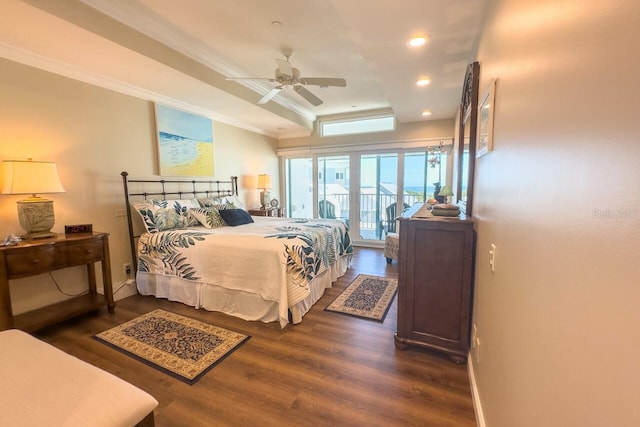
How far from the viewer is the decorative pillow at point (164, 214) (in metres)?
3.20

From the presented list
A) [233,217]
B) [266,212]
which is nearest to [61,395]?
[233,217]

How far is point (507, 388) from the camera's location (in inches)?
41.8

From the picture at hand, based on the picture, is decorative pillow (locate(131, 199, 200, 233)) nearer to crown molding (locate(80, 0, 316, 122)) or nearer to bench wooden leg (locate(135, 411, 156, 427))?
crown molding (locate(80, 0, 316, 122))

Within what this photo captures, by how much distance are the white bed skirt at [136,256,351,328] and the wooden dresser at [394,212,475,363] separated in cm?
101

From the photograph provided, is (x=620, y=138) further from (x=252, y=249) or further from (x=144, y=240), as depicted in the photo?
(x=144, y=240)

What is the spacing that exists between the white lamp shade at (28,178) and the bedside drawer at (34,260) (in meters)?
0.48

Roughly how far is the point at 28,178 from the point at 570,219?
339cm

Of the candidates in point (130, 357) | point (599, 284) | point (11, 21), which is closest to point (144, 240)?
point (130, 357)

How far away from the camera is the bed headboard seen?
335cm

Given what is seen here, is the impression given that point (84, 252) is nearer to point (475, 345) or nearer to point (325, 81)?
point (325, 81)

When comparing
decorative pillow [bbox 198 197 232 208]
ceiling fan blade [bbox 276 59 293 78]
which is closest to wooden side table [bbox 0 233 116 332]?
decorative pillow [bbox 198 197 232 208]

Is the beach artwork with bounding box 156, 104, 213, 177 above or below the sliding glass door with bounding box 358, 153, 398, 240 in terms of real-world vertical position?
above

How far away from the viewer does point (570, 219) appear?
62 cm

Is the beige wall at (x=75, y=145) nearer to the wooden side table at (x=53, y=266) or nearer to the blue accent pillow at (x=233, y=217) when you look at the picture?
the wooden side table at (x=53, y=266)
